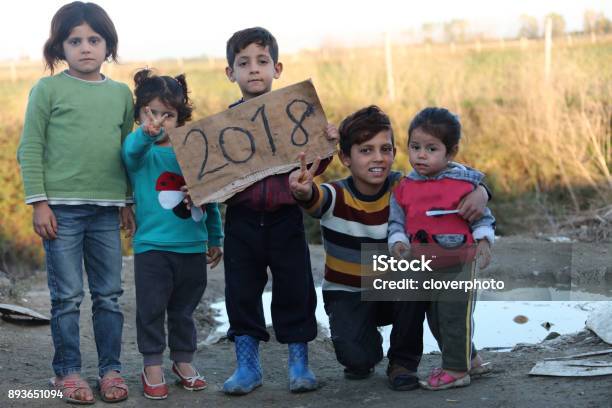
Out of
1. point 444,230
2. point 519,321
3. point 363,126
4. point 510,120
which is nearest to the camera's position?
point 444,230

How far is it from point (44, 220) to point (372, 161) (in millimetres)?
1541

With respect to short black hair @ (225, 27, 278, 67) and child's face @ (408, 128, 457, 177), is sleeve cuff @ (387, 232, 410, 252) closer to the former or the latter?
child's face @ (408, 128, 457, 177)

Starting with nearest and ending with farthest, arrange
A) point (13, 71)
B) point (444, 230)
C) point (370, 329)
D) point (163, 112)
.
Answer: point (444, 230) → point (163, 112) → point (370, 329) → point (13, 71)

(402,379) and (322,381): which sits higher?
(402,379)

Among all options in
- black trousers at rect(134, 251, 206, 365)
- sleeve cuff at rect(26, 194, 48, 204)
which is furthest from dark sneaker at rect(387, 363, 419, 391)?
sleeve cuff at rect(26, 194, 48, 204)

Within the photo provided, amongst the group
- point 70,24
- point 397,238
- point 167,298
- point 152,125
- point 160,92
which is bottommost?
point 167,298

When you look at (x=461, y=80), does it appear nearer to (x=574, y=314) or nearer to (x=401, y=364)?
(x=574, y=314)

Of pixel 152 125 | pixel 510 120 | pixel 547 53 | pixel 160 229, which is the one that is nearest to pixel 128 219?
pixel 160 229

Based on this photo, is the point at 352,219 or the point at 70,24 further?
the point at 352,219

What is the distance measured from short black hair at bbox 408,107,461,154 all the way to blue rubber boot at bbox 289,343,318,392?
121cm

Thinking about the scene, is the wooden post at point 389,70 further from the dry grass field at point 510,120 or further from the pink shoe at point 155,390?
the pink shoe at point 155,390

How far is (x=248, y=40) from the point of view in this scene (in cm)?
403

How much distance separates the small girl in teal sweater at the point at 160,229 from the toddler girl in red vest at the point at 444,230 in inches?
38.3

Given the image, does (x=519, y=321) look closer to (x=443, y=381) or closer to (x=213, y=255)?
(x=443, y=381)
